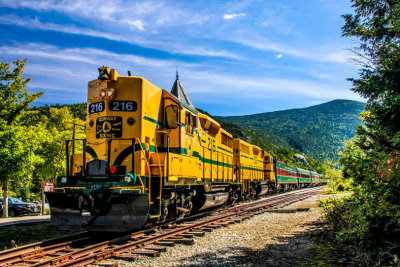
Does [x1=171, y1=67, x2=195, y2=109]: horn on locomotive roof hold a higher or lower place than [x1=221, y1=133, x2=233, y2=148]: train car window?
higher

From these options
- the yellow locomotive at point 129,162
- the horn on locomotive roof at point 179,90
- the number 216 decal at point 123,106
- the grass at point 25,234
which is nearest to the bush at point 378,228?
the yellow locomotive at point 129,162

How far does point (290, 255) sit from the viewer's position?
6184 millimetres

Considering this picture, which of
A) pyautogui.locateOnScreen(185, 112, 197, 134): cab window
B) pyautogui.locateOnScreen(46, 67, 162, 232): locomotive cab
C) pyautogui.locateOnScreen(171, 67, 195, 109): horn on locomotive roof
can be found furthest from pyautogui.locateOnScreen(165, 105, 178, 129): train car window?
pyautogui.locateOnScreen(171, 67, 195, 109): horn on locomotive roof

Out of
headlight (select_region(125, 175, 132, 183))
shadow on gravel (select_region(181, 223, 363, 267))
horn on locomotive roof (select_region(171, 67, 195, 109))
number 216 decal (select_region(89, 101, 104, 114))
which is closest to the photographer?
shadow on gravel (select_region(181, 223, 363, 267))

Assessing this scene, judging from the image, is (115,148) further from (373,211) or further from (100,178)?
(373,211)

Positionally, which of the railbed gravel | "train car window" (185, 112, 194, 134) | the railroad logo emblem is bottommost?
the railbed gravel

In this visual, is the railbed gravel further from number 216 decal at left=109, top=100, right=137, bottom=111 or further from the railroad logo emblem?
number 216 decal at left=109, top=100, right=137, bottom=111

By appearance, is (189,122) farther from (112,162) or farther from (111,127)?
(112,162)

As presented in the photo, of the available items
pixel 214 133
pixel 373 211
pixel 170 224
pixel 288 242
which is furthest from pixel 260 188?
pixel 373 211

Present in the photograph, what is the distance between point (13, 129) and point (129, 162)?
1089 centimetres

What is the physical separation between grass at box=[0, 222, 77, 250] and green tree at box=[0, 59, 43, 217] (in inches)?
188

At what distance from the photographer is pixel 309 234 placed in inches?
323

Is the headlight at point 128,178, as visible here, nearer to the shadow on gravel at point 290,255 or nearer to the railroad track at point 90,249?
the railroad track at point 90,249

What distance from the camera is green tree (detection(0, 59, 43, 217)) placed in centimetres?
1520
